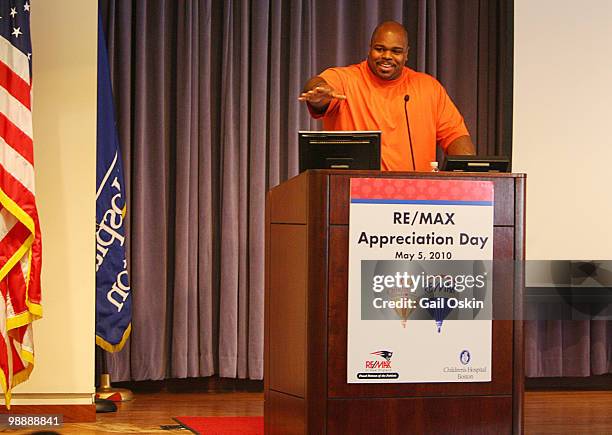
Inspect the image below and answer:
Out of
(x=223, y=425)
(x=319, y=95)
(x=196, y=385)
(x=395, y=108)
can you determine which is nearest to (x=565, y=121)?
(x=395, y=108)

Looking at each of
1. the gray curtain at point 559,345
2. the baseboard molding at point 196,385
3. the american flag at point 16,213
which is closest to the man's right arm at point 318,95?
the american flag at point 16,213

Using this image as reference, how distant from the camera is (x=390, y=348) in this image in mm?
2820

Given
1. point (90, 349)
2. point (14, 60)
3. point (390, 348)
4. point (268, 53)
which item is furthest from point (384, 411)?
point (268, 53)

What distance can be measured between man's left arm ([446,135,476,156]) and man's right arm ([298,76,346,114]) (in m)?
0.66

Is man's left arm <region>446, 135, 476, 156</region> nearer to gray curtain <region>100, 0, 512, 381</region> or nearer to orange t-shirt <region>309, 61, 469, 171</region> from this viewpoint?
orange t-shirt <region>309, 61, 469, 171</region>

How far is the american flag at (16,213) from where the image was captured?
12.9 ft

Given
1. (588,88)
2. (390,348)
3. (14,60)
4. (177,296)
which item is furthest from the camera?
(177,296)

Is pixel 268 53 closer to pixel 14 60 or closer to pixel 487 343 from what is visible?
pixel 14 60

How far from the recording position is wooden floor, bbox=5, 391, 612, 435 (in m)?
1.17

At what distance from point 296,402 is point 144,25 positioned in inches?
117

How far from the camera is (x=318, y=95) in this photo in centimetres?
335

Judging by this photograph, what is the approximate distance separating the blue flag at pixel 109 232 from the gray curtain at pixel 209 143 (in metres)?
0.40

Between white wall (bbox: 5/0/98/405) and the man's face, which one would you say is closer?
the man's face

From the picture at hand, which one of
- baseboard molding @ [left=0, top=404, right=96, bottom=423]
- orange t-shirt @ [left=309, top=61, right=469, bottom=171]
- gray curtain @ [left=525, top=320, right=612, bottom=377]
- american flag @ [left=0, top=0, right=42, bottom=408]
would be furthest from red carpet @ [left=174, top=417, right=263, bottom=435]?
gray curtain @ [left=525, top=320, right=612, bottom=377]
